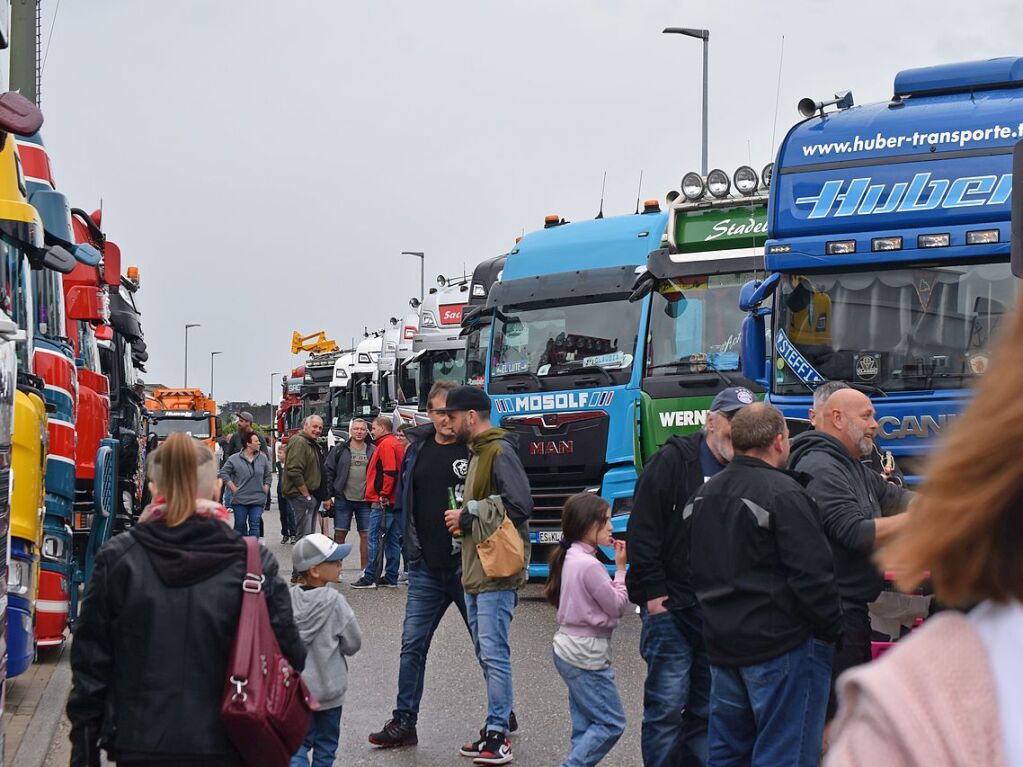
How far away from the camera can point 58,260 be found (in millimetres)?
9789

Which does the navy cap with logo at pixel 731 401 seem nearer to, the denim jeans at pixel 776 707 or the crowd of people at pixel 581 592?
the crowd of people at pixel 581 592

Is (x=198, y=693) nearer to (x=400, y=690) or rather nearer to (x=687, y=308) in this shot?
(x=400, y=690)

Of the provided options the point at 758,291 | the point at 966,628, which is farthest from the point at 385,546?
the point at 966,628

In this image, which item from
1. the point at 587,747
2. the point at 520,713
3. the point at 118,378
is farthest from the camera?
the point at 118,378

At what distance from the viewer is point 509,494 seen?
25.3 feet

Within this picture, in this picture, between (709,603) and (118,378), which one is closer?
(709,603)

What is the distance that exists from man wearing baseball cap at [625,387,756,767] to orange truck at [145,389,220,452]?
123 ft

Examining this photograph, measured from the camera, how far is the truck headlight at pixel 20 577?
805cm

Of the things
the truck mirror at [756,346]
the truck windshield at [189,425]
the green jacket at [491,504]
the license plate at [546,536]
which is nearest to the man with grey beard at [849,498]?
the green jacket at [491,504]

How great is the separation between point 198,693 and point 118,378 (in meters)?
12.9

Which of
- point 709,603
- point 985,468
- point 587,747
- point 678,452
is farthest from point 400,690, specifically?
point 985,468

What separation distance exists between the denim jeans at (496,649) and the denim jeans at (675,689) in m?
1.24

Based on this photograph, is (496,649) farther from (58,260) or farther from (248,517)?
(248,517)

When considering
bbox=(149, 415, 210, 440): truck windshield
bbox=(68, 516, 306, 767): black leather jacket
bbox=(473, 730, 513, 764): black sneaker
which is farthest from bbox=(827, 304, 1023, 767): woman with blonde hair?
bbox=(149, 415, 210, 440): truck windshield
